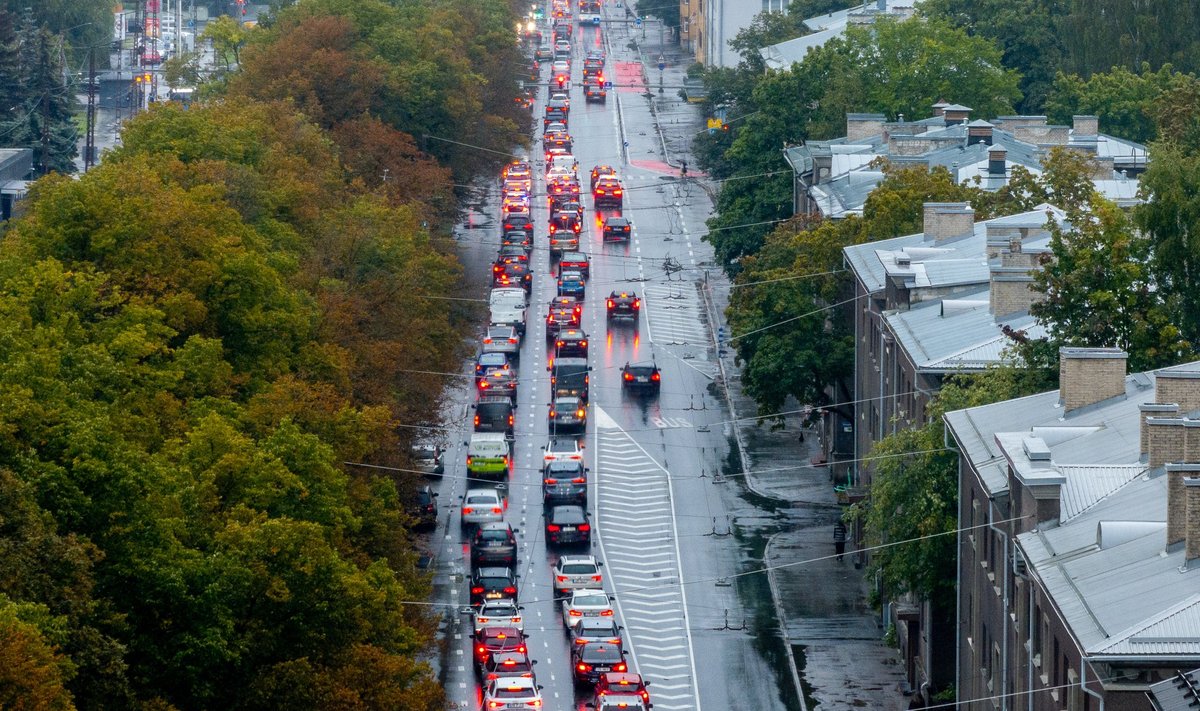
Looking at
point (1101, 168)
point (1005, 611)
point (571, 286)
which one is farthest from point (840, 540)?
point (571, 286)

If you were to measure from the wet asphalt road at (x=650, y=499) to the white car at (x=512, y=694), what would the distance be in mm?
1058

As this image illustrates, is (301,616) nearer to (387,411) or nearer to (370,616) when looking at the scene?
(370,616)

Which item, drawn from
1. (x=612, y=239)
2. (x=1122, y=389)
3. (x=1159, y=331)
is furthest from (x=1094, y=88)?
(x=1122, y=389)

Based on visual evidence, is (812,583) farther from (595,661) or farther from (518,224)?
(518,224)

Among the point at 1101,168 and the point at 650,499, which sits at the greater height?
the point at 1101,168

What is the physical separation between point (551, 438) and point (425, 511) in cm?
1277

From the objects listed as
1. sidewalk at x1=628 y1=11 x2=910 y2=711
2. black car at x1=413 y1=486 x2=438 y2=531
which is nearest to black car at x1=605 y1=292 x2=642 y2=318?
sidewalk at x1=628 y1=11 x2=910 y2=711

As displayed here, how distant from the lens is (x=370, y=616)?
5459cm

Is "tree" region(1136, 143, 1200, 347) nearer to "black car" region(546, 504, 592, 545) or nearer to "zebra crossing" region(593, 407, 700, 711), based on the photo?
"zebra crossing" region(593, 407, 700, 711)

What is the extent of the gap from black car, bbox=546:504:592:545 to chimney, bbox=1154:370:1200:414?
3485 centimetres

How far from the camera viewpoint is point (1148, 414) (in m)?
47.7

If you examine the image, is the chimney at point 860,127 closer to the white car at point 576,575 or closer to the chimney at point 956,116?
the chimney at point 956,116

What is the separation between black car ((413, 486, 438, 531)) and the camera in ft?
269

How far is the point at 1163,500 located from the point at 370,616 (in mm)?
18237
